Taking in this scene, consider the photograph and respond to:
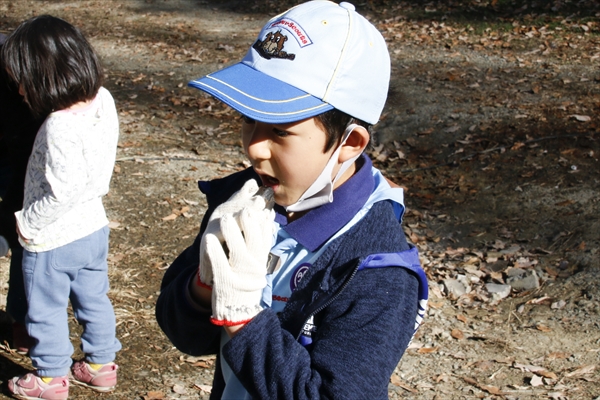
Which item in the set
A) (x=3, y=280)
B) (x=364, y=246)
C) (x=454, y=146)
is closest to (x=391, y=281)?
(x=364, y=246)

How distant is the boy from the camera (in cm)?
164

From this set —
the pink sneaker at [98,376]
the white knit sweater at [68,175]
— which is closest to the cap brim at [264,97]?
the white knit sweater at [68,175]

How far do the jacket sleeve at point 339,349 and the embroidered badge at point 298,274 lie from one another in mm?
174

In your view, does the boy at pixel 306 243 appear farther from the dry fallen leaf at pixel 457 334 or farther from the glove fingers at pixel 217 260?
the dry fallen leaf at pixel 457 334

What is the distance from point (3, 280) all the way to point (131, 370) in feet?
5.15

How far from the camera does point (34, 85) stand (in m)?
3.47

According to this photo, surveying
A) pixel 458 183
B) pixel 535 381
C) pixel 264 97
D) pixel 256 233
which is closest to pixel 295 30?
pixel 264 97

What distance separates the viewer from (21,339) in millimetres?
4504

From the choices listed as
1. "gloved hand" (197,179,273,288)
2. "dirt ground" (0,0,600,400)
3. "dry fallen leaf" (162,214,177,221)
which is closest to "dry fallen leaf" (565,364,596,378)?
"dirt ground" (0,0,600,400)

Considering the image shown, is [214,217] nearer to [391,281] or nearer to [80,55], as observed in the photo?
[391,281]

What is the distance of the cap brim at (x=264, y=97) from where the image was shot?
179 centimetres

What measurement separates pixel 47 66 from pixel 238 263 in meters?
2.30

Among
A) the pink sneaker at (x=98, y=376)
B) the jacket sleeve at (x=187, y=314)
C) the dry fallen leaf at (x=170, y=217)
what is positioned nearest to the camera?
the jacket sleeve at (x=187, y=314)

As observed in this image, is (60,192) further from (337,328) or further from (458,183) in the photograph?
(458,183)
